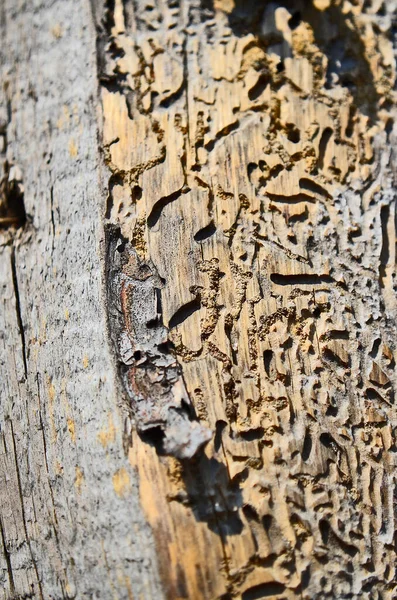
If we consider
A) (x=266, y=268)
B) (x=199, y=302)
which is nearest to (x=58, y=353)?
(x=199, y=302)

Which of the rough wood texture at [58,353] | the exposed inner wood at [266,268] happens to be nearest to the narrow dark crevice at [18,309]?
the rough wood texture at [58,353]

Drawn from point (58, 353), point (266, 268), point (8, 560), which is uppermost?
point (266, 268)

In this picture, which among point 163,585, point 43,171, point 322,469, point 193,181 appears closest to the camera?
point 163,585

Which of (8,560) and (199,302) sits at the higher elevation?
(199,302)

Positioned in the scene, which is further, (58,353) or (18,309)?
(18,309)

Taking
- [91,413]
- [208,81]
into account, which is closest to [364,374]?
[91,413]

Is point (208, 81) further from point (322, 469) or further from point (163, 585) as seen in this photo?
point (163, 585)

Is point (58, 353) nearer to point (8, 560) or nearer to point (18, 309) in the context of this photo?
point (18, 309)

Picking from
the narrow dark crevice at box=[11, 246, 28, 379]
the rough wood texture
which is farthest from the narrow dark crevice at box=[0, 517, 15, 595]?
the narrow dark crevice at box=[11, 246, 28, 379]
